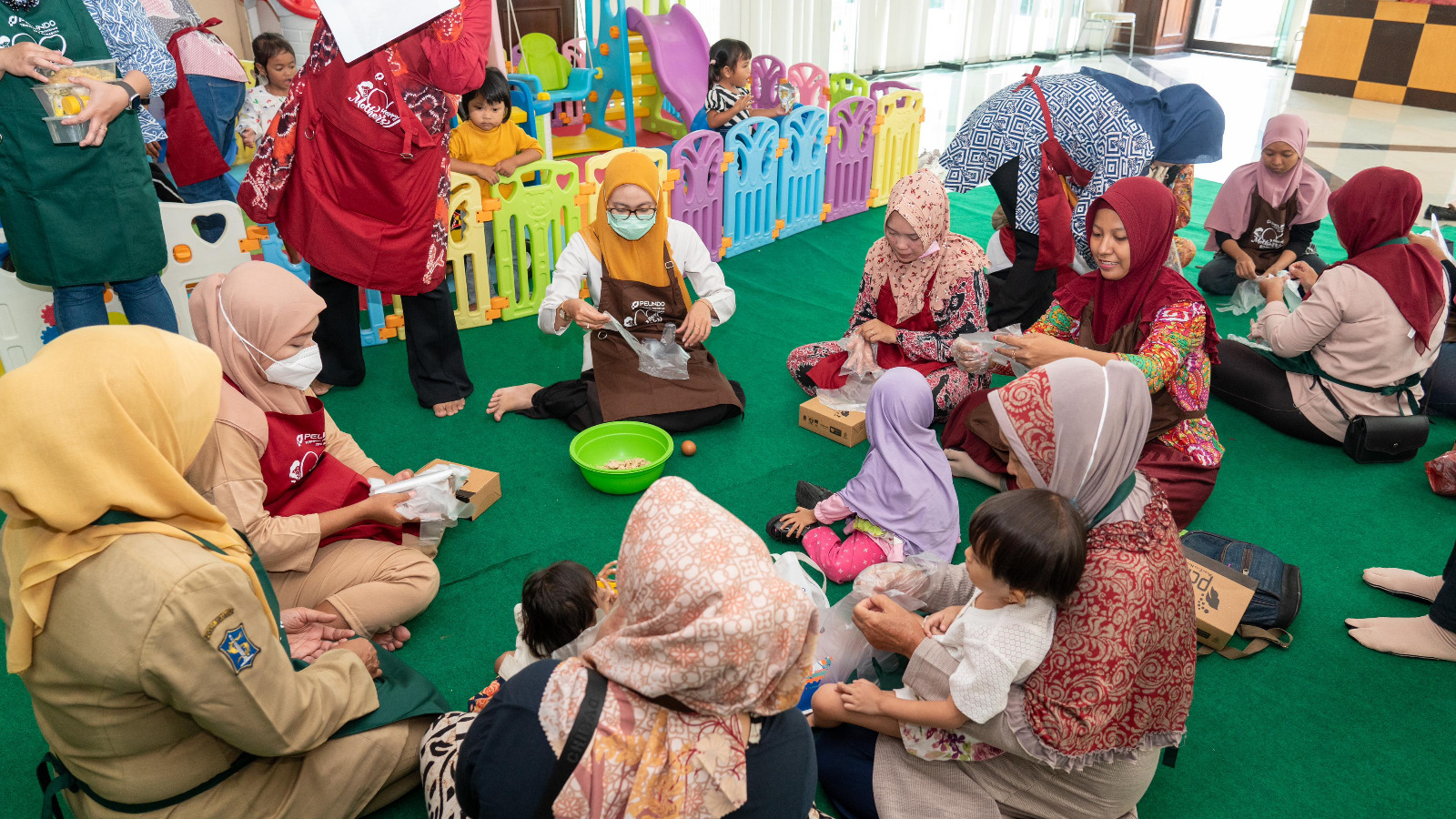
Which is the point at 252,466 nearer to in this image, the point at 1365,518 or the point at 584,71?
the point at 1365,518

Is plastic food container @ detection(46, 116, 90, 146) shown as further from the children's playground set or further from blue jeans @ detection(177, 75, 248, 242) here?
blue jeans @ detection(177, 75, 248, 242)

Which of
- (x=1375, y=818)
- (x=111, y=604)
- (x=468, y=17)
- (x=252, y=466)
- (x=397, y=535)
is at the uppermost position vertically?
(x=468, y=17)

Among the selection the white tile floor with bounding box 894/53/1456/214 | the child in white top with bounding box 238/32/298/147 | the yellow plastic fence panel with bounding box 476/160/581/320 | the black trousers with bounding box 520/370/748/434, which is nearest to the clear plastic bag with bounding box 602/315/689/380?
the black trousers with bounding box 520/370/748/434

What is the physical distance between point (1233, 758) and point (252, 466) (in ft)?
8.54

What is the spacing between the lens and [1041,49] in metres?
14.5

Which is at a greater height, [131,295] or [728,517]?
[728,517]

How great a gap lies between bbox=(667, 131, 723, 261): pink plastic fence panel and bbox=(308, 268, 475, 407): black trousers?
1.58 meters

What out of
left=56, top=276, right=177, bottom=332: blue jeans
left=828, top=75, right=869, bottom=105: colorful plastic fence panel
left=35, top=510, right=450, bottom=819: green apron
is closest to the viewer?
left=35, top=510, right=450, bottom=819: green apron

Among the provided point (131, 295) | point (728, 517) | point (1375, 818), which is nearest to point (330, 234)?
point (131, 295)

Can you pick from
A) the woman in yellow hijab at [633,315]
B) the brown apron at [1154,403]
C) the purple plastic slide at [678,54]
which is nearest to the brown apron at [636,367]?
the woman in yellow hijab at [633,315]

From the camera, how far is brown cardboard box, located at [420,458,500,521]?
312 cm

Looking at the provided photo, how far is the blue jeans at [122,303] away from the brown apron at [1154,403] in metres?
2.95

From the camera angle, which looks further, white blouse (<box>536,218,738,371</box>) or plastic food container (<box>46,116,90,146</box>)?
white blouse (<box>536,218,738,371</box>)

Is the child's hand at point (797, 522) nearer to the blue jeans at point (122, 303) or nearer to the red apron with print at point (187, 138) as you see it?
the blue jeans at point (122, 303)
